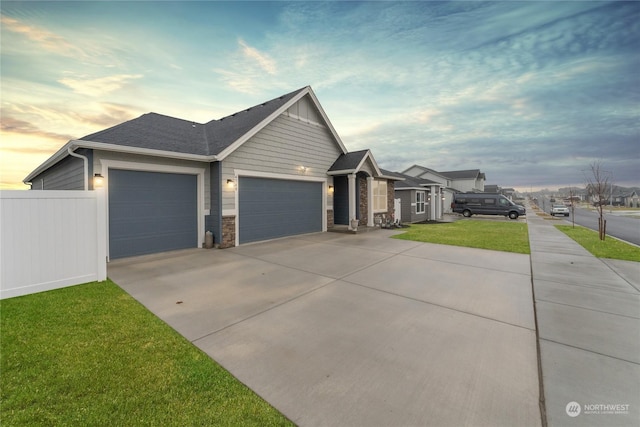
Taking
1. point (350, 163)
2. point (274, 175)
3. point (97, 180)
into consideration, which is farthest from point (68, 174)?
point (350, 163)

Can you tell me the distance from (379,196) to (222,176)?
9.41m

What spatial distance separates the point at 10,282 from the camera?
14.7ft

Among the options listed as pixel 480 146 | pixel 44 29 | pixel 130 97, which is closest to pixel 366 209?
pixel 130 97

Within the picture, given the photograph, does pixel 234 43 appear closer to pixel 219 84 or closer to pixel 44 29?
pixel 219 84

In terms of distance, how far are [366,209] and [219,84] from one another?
9.87 metres

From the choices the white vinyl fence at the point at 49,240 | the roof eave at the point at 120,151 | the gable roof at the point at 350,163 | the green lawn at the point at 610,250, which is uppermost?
the gable roof at the point at 350,163

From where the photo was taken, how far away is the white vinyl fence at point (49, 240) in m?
4.43

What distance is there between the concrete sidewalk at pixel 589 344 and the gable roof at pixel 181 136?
9.07 meters

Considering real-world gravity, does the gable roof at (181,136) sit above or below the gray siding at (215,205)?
above

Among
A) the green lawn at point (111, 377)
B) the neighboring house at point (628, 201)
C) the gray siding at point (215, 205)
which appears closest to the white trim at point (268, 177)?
the gray siding at point (215, 205)

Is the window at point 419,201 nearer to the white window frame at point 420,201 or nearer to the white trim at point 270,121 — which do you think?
the white window frame at point 420,201

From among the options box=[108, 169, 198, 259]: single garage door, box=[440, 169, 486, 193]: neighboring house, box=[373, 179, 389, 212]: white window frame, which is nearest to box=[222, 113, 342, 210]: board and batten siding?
box=[108, 169, 198, 259]: single garage door

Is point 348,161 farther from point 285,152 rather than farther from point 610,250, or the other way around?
point 610,250

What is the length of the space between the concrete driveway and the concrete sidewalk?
0.19m
